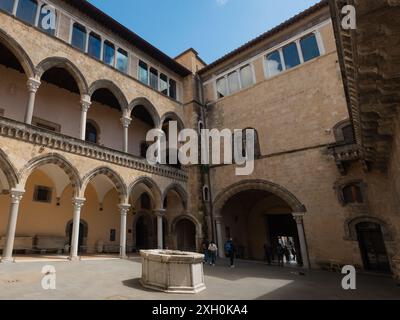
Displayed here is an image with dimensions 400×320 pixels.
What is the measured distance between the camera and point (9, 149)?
9.20 metres

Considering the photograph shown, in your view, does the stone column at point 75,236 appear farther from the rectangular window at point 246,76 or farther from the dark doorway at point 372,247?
the rectangular window at point 246,76

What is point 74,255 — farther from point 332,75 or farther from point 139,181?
point 332,75

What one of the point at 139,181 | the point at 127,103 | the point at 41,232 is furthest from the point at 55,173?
the point at 127,103

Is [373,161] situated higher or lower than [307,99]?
lower

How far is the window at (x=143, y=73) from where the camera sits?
52.8 feet

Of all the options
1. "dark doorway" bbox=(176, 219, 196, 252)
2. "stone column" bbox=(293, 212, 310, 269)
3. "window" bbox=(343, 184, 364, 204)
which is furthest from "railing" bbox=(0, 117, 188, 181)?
"window" bbox=(343, 184, 364, 204)

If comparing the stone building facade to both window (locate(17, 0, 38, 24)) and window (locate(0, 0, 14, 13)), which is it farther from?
window (locate(0, 0, 14, 13))

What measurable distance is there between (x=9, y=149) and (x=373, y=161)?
1340 cm

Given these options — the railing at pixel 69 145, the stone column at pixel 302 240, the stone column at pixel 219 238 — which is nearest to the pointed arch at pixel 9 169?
the railing at pixel 69 145

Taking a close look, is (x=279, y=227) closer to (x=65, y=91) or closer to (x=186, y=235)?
(x=186, y=235)

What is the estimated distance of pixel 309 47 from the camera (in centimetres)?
1516

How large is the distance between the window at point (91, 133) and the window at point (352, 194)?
45.5ft

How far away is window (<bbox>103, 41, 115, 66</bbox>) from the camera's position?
46.7ft

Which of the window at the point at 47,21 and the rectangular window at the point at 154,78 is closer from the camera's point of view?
the window at the point at 47,21
